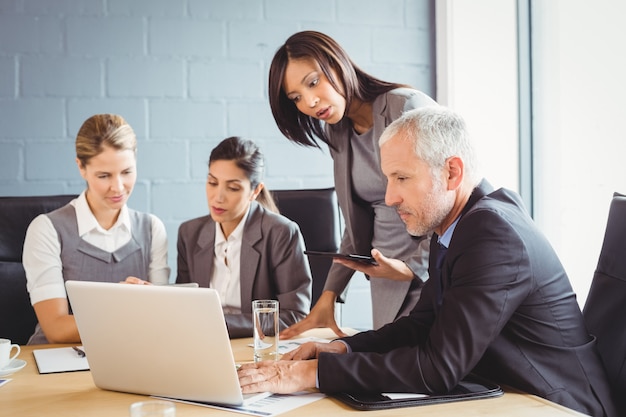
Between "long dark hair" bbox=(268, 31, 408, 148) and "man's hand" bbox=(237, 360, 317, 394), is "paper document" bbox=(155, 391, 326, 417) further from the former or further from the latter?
"long dark hair" bbox=(268, 31, 408, 148)

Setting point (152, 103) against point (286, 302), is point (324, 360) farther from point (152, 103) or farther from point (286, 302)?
point (152, 103)

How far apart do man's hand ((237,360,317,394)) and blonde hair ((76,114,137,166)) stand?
43.9 inches

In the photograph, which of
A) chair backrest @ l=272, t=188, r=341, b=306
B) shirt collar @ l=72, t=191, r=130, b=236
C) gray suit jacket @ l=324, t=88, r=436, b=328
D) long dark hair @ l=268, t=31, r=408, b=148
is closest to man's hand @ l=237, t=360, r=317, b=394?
gray suit jacket @ l=324, t=88, r=436, b=328

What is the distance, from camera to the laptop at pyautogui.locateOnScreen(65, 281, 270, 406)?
1213 mm

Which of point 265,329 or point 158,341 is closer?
point 158,341

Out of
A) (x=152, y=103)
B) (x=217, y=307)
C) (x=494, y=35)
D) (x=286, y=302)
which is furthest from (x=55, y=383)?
(x=494, y=35)

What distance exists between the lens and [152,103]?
2.84 metres

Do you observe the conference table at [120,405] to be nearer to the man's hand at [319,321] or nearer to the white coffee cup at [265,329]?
the white coffee cup at [265,329]

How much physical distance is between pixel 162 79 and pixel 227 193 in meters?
0.76

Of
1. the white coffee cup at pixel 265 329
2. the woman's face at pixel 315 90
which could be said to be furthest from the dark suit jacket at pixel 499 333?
the woman's face at pixel 315 90

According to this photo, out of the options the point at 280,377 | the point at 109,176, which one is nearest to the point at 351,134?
the point at 109,176

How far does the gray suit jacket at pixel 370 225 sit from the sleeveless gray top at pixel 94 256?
587 mm

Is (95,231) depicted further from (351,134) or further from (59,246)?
(351,134)

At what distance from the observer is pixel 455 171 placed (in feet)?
4.84
